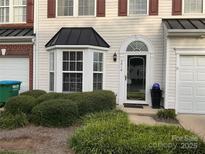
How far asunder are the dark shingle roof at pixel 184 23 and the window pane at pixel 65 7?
4.47 meters

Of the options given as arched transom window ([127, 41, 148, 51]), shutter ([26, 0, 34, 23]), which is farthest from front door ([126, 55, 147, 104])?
shutter ([26, 0, 34, 23])

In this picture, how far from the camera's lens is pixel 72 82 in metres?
14.3

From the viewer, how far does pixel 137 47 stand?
14523mm

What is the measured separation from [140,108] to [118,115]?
140 inches

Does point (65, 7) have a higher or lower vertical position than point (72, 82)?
higher

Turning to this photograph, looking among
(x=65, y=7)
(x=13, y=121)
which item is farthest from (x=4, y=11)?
(x=13, y=121)

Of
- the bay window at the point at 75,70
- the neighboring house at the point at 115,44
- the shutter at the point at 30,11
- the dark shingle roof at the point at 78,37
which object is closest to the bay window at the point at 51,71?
the neighboring house at the point at 115,44

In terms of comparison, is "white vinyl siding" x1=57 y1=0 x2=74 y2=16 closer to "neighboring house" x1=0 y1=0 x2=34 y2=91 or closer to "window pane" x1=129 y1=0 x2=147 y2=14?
"neighboring house" x1=0 y1=0 x2=34 y2=91

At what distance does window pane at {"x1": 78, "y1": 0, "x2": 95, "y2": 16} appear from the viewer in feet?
49.4

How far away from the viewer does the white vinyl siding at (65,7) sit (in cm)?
1527

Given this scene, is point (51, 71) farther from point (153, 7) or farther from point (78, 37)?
point (153, 7)

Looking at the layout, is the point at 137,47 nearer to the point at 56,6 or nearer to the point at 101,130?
the point at 56,6

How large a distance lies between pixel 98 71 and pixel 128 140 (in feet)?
25.5

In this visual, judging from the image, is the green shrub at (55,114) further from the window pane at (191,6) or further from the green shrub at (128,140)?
the window pane at (191,6)
